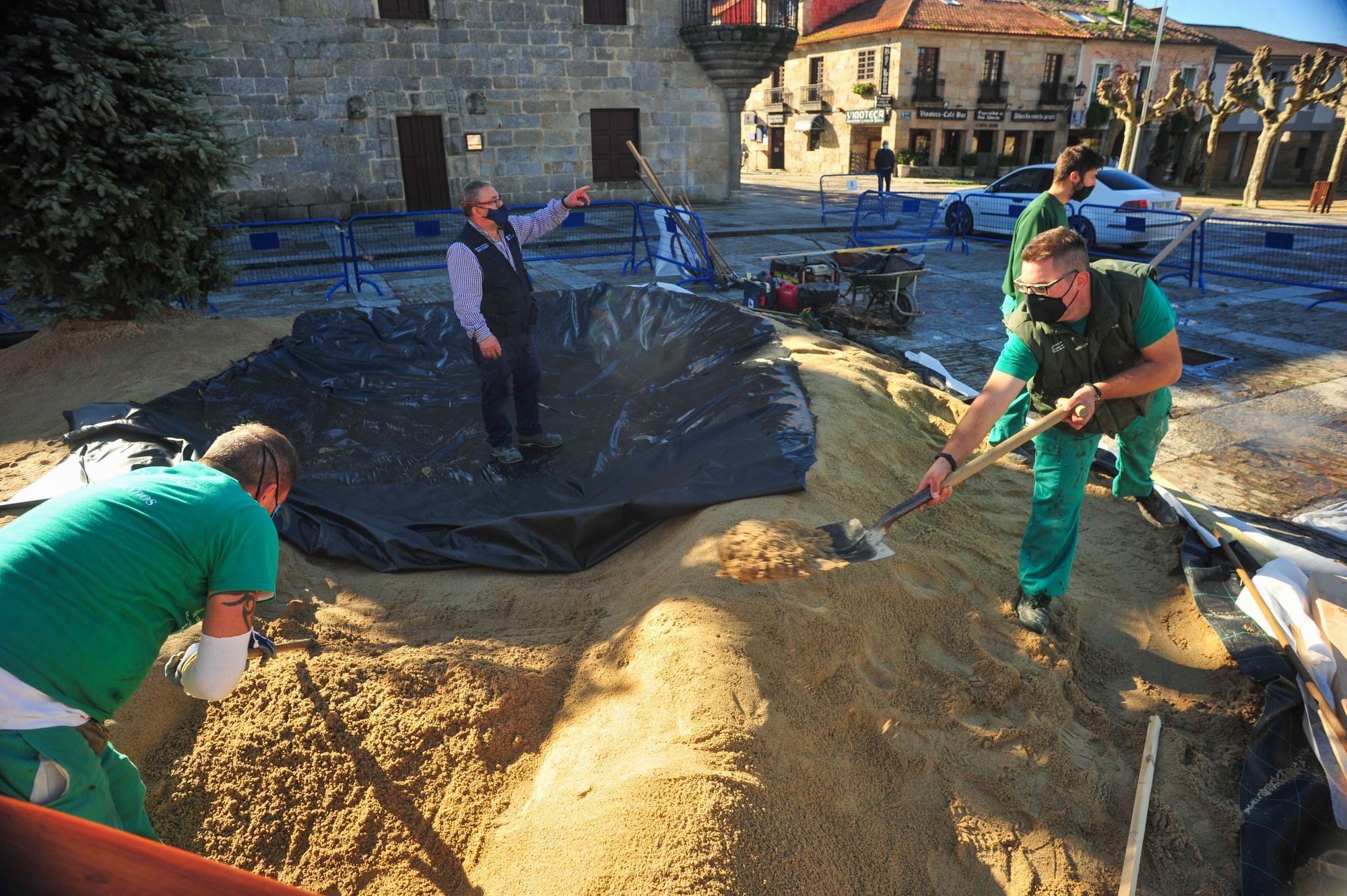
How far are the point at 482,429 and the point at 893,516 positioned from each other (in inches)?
141

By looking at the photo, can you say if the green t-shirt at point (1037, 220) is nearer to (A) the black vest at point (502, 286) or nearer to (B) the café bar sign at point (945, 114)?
(A) the black vest at point (502, 286)

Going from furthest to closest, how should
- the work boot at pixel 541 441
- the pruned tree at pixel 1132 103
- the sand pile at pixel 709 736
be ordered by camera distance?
the pruned tree at pixel 1132 103
the work boot at pixel 541 441
the sand pile at pixel 709 736

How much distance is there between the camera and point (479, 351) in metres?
5.21

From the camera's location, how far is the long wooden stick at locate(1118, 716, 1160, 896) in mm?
2453

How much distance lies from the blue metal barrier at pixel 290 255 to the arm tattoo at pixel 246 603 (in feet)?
28.8

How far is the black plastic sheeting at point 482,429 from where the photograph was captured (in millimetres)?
4156

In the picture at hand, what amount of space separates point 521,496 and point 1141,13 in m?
47.2

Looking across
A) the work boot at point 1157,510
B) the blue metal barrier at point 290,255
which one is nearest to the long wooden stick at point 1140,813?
the work boot at point 1157,510

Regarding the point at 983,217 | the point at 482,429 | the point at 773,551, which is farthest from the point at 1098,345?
the point at 983,217

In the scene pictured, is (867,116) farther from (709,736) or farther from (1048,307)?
(709,736)

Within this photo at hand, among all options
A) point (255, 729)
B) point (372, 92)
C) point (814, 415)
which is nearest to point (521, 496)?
point (814, 415)

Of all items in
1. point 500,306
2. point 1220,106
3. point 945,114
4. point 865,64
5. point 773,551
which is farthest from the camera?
point 865,64

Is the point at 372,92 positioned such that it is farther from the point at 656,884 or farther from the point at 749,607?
the point at 656,884

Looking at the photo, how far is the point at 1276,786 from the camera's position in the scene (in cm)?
277
